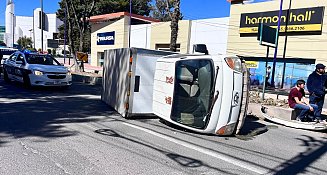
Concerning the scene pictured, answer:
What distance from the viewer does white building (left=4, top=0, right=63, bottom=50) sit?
81938 millimetres

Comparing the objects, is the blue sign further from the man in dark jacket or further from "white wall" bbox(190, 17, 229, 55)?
the man in dark jacket

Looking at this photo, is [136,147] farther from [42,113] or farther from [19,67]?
[19,67]

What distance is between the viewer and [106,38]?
114 ft

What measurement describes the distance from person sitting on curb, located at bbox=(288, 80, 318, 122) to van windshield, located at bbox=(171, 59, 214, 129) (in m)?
3.60

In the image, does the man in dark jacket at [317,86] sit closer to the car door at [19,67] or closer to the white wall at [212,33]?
the car door at [19,67]

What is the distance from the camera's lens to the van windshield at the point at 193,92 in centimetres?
557

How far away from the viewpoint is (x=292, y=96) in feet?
25.9

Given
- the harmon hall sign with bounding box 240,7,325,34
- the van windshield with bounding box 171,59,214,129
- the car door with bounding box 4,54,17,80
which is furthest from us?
the harmon hall sign with bounding box 240,7,325,34

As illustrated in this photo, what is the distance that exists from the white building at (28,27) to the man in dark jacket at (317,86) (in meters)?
77.2

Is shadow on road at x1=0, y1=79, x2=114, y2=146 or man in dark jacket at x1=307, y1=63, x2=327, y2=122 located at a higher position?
man in dark jacket at x1=307, y1=63, x2=327, y2=122

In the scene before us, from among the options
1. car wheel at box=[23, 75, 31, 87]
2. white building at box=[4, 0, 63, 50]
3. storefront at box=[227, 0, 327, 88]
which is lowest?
car wheel at box=[23, 75, 31, 87]

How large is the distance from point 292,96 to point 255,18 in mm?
14128

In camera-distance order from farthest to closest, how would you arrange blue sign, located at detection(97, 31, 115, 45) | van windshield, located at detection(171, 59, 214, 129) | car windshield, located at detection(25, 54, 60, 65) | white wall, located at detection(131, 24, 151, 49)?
blue sign, located at detection(97, 31, 115, 45)
white wall, located at detection(131, 24, 151, 49)
car windshield, located at detection(25, 54, 60, 65)
van windshield, located at detection(171, 59, 214, 129)

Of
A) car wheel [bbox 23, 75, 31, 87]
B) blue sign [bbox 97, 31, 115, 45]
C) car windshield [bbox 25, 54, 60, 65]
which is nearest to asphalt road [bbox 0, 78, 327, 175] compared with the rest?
car wheel [bbox 23, 75, 31, 87]
